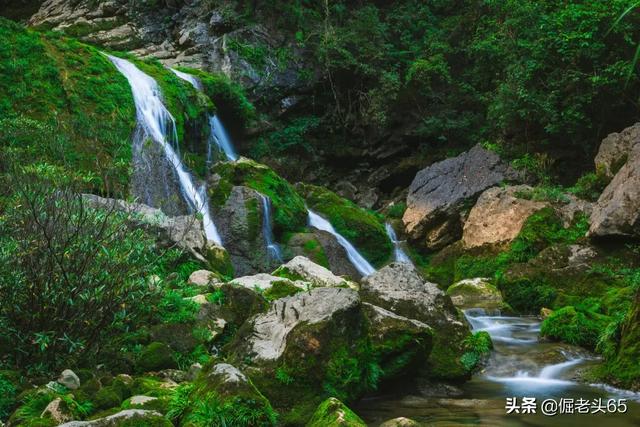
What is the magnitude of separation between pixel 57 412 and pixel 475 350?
16.5 feet

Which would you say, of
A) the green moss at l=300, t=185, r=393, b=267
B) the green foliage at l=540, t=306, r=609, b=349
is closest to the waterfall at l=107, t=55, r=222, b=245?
the green moss at l=300, t=185, r=393, b=267

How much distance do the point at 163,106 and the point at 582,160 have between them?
13339mm

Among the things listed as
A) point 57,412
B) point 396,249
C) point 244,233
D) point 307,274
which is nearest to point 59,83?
point 244,233

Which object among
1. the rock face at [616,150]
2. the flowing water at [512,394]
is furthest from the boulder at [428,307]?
the rock face at [616,150]

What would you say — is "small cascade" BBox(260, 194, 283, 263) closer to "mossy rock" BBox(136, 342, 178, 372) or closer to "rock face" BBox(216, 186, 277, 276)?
"rock face" BBox(216, 186, 277, 276)

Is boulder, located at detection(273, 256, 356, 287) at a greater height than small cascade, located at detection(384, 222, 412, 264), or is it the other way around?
boulder, located at detection(273, 256, 356, 287)

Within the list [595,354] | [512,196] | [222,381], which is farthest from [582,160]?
[222,381]

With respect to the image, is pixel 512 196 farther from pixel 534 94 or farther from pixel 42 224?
pixel 42 224

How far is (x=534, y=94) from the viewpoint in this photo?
17.7 m

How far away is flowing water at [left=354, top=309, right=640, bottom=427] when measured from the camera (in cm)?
531

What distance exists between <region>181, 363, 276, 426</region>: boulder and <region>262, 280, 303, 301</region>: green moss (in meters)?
3.13

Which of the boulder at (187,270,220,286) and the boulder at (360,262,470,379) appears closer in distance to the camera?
the boulder at (360,262,470,379)

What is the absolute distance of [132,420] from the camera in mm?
3977

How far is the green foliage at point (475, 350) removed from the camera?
6.85 m
